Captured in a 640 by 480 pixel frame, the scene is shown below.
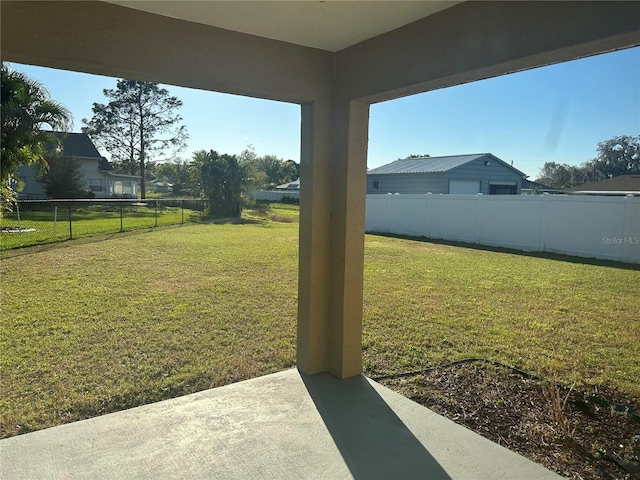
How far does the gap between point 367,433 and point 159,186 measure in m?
4.44

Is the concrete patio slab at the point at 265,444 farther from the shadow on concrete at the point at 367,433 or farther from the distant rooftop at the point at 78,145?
the distant rooftop at the point at 78,145

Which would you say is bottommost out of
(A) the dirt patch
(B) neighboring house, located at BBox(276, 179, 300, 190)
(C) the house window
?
(A) the dirt patch

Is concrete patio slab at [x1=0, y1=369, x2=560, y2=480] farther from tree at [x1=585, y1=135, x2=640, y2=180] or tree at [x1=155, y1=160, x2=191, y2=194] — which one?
tree at [x1=585, y1=135, x2=640, y2=180]

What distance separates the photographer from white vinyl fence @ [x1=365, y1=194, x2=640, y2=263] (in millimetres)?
6930

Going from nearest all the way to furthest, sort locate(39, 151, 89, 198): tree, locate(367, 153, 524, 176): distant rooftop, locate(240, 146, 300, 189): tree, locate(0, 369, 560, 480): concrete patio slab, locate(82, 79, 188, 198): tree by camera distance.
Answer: locate(0, 369, 560, 480): concrete patio slab, locate(39, 151, 89, 198): tree, locate(82, 79, 188, 198): tree, locate(367, 153, 524, 176): distant rooftop, locate(240, 146, 300, 189): tree

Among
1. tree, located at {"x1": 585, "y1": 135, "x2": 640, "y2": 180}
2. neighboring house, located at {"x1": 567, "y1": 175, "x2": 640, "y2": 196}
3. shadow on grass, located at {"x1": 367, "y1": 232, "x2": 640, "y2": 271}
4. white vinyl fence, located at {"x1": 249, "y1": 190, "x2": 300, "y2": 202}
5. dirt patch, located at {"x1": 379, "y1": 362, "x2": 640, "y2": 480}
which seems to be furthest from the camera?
white vinyl fence, located at {"x1": 249, "y1": 190, "x2": 300, "y2": 202}

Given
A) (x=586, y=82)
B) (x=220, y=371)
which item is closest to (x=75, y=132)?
(x=220, y=371)

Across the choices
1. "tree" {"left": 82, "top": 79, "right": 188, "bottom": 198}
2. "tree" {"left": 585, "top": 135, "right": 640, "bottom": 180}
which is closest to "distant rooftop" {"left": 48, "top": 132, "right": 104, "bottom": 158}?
"tree" {"left": 82, "top": 79, "right": 188, "bottom": 198}

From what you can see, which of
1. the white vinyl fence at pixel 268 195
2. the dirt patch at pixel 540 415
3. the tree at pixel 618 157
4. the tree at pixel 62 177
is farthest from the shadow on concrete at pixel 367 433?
the white vinyl fence at pixel 268 195

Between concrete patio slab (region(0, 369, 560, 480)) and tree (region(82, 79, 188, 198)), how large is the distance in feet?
10.0

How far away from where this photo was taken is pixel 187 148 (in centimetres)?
568

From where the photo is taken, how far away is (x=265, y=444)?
77.1 inches

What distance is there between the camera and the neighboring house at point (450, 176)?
27.3ft

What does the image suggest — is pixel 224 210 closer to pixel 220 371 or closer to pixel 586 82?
pixel 220 371
